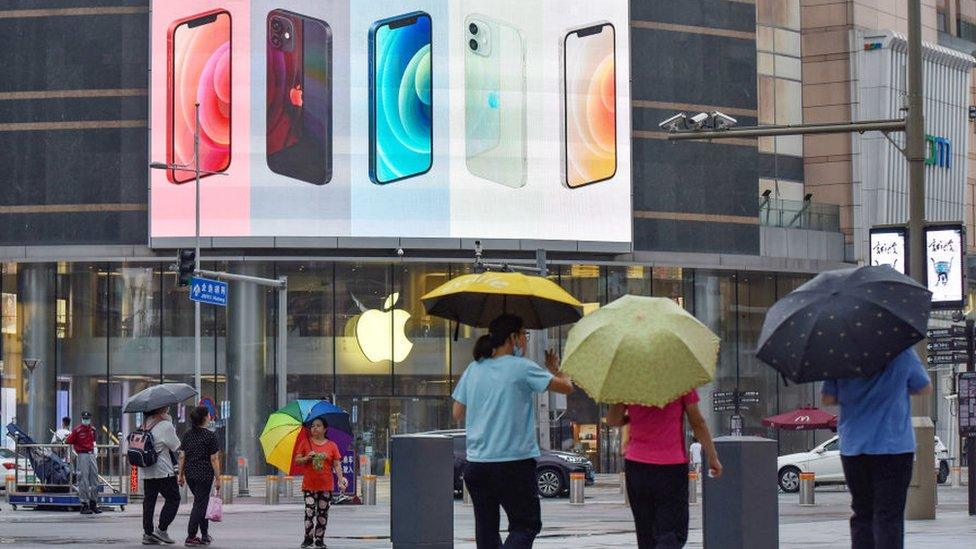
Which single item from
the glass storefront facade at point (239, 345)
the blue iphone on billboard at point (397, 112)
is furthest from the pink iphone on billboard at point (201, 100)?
the blue iphone on billboard at point (397, 112)

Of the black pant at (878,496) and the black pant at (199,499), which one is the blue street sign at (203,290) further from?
the black pant at (878,496)

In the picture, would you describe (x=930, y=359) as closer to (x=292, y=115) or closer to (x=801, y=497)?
(x=801, y=497)

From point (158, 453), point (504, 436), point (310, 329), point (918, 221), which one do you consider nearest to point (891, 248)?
point (918, 221)

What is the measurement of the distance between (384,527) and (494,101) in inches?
1416

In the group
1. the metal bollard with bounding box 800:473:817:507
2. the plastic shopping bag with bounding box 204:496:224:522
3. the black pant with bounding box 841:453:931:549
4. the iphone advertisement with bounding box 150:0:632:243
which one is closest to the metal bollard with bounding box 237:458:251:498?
the iphone advertisement with bounding box 150:0:632:243

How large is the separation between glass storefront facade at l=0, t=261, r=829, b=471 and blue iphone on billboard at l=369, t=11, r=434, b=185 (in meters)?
3.59

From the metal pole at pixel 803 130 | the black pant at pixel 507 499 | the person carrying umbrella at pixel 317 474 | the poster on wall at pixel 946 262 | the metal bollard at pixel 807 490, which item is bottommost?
the metal bollard at pixel 807 490

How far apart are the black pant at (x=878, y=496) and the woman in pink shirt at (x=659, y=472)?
1.09m

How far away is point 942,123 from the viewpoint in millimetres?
75062

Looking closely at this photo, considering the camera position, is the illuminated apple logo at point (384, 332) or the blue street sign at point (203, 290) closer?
the blue street sign at point (203, 290)

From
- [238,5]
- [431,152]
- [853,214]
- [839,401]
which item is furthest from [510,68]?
[839,401]

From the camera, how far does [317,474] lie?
20.5 m

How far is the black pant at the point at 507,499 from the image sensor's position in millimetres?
11734

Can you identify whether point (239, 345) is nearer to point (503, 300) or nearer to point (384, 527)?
point (384, 527)
